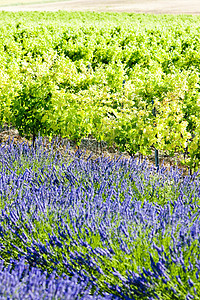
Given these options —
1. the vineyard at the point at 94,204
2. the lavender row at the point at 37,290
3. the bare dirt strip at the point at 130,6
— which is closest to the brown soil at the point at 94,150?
the vineyard at the point at 94,204

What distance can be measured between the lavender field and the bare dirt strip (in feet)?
151

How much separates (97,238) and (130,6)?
5329 centimetres

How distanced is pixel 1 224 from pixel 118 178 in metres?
1.52

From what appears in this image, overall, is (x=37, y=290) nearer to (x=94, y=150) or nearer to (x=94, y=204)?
(x=94, y=204)

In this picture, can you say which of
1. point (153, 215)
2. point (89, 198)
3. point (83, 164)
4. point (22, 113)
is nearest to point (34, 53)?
point (22, 113)

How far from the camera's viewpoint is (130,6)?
2094 inches

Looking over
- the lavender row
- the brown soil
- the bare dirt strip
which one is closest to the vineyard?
the lavender row

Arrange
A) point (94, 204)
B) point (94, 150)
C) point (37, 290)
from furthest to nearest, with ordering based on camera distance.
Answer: point (94, 150)
point (94, 204)
point (37, 290)

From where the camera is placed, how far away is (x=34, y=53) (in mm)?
12828

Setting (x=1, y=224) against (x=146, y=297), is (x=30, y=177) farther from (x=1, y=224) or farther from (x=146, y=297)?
(x=146, y=297)

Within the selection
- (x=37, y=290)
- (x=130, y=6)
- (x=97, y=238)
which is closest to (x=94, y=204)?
(x=97, y=238)

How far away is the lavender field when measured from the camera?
2946 mm

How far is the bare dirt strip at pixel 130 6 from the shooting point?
4916cm

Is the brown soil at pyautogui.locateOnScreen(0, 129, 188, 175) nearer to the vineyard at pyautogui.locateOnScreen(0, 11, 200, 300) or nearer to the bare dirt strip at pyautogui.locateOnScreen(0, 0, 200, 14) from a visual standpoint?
the vineyard at pyautogui.locateOnScreen(0, 11, 200, 300)
